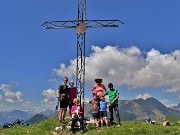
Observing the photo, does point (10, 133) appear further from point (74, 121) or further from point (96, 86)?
point (96, 86)

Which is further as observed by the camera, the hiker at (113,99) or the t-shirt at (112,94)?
the t-shirt at (112,94)

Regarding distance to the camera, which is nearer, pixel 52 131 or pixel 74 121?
pixel 74 121

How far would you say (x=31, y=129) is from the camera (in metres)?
25.2

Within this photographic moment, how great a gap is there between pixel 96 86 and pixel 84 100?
1.32m

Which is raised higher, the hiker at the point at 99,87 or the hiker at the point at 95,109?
the hiker at the point at 99,87

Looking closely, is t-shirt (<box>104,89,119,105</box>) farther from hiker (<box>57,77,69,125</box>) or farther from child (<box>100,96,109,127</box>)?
hiker (<box>57,77,69,125</box>)

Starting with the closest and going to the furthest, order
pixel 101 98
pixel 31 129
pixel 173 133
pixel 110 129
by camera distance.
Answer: pixel 173 133
pixel 110 129
pixel 101 98
pixel 31 129

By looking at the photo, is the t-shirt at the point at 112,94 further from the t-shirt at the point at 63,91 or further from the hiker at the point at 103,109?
the t-shirt at the point at 63,91

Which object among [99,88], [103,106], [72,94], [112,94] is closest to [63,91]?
[72,94]

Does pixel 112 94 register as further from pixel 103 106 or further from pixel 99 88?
pixel 103 106

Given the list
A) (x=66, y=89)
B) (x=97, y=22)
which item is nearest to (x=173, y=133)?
(x=66, y=89)

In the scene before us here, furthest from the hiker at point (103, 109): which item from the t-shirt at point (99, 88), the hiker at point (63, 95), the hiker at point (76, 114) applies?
the hiker at point (63, 95)

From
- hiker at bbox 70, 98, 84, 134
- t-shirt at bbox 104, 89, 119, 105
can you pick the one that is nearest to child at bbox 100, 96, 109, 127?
t-shirt at bbox 104, 89, 119, 105

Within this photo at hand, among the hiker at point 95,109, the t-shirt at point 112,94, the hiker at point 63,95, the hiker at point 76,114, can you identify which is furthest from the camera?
the hiker at point 63,95
